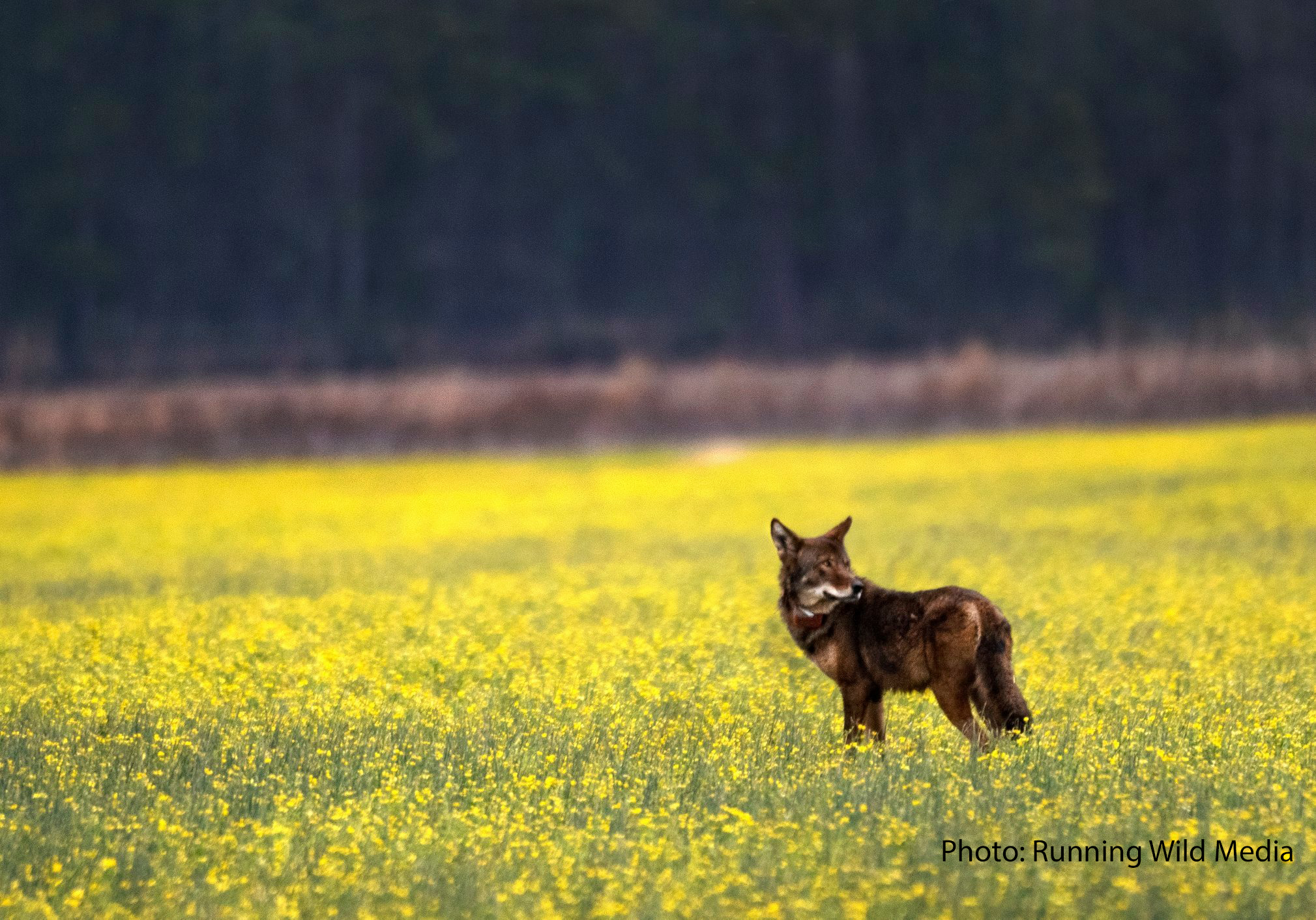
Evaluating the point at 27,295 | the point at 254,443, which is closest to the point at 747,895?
the point at 254,443

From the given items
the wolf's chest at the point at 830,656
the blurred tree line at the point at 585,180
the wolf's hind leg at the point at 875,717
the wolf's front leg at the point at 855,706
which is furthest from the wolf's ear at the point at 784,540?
the blurred tree line at the point at 585,180

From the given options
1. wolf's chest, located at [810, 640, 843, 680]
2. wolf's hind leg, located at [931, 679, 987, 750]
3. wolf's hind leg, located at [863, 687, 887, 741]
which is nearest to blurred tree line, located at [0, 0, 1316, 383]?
wolf's hind leg, located at [863, 687, 887, 741]

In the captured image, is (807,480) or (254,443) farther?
(254,443)

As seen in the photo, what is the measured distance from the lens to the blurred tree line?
80.6 metres

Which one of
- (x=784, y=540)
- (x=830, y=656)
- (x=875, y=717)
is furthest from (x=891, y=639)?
(x=784, y=540)

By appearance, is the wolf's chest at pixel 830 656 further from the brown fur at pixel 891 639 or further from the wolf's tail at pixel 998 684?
the wolf's tail at pixel 998 684

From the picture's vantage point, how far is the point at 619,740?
11203 mm

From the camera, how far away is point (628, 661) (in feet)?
48.6

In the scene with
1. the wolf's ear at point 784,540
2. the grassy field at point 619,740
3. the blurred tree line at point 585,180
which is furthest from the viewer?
the blurred tree line at point 585,180

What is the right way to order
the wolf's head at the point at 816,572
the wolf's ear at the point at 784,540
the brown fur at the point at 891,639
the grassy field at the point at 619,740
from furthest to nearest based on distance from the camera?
the wolf's ear at the point at 784,540 → the wolf's head at the point at 816,572 → the brown fur at the point at 891,639 → the grassy field at the point at 619,740

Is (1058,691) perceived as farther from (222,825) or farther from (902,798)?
(222,825)

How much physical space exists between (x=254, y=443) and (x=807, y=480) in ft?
60.3

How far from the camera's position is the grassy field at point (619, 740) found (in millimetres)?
8266

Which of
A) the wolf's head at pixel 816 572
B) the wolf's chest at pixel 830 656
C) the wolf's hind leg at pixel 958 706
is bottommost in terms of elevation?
the wolf's hind leg at pixel 958 706
